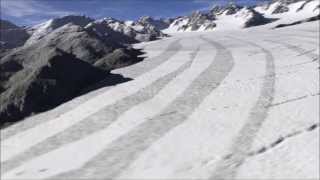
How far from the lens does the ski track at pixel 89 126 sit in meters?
12.0

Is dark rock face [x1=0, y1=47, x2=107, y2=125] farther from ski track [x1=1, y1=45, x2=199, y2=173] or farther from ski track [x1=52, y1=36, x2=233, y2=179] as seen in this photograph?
ski track [x1=52, y1=36, x2=233, y2=179]

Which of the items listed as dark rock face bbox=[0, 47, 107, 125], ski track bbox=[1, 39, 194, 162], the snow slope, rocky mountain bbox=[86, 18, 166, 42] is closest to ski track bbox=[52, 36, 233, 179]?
the snow slope

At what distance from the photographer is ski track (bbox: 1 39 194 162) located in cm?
1298

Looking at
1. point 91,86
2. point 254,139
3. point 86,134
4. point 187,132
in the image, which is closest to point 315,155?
point 254,139

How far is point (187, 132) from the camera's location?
42.6ft

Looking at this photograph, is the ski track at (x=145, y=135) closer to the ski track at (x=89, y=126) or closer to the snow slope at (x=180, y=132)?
the snow slope at (x=180, y=132)

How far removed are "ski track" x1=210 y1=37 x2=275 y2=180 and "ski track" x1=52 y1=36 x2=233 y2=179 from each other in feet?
6.31

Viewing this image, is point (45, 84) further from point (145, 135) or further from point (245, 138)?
point (245, 138)

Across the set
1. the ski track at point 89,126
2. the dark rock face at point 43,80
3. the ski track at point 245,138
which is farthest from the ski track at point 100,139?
the dark rock face at point 43,80

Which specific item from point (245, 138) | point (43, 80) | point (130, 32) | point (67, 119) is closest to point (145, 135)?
point (245, 138)

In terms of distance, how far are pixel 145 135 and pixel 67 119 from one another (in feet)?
11.3

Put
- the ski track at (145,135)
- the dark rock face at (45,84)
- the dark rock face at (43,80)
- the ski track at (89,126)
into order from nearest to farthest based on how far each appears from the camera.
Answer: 1. the ski track at (145,135)
2. the ski track at (89,126)
3. the dark rock face at (45,84)
4. the dark rock face at (43,80)

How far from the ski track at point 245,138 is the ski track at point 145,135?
1924 millimetres

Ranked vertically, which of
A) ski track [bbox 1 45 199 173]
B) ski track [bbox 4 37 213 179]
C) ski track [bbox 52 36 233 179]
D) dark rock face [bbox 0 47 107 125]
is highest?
dark rock face [bbox 0 47 107 125]
